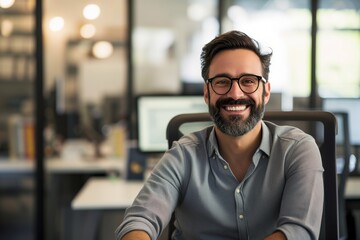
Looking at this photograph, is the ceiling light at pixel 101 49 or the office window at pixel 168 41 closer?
the office window at pixel 168 41

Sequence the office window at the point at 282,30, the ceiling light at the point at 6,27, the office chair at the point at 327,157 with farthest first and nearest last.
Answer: the office window at the point at 282,30
the ceiling light at the point at 6,27
the office chair at the point at 327,157

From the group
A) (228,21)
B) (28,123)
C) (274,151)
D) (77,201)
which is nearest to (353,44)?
(228,21)

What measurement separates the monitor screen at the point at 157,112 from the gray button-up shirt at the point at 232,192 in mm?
1701

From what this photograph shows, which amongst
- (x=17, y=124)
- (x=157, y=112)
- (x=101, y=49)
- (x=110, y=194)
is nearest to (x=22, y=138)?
(x=17, y=124)

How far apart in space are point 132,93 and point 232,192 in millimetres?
4155

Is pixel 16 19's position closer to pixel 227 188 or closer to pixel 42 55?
pixel 42 55

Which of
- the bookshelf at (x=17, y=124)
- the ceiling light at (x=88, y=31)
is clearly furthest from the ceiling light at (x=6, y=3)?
the ceiling light at (x=88, y=31)

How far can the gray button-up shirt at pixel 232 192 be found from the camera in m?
1.59

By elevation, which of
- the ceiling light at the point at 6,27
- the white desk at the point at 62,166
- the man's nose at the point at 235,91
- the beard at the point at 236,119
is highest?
the ceiling light at the point at 6,27

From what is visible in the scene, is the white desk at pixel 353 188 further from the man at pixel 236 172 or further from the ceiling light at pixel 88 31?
the ceiling light at pixel 88 31

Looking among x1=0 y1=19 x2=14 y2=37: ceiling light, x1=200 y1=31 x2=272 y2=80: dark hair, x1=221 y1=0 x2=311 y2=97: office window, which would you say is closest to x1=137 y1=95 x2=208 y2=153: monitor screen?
x1=200 y1=31 x2=272 y2=80: dark hair

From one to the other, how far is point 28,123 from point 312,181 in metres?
3.37

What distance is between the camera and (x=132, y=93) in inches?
227

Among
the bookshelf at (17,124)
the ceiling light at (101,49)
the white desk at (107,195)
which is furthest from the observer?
the ceiling light at (101,49)
